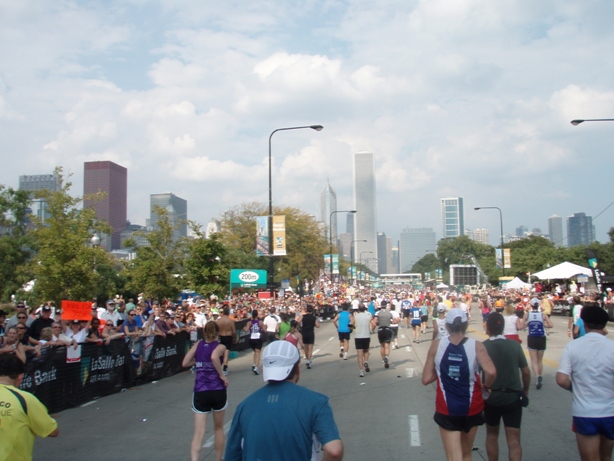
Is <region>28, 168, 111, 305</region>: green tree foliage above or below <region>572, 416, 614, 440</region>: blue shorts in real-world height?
above

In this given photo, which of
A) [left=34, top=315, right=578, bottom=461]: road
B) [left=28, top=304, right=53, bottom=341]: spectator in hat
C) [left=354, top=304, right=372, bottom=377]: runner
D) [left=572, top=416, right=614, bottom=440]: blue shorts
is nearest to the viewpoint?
[left=572, top=416, right=614, bottom=440]: blue shorts

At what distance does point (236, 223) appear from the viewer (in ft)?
216

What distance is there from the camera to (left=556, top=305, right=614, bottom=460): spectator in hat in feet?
16.7

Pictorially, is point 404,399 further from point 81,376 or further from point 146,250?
point 146,250

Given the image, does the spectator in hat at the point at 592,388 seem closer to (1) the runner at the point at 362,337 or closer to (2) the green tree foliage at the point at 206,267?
(1) the runner at the point at 362,337

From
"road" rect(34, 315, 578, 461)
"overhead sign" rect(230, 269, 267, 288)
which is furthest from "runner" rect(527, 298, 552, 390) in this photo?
"overhead sign" rect(230, 269, 267, 288)

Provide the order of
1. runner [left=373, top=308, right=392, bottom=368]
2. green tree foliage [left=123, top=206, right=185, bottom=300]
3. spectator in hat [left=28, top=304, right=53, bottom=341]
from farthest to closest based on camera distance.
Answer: green tree foliage [left=123, top=206, right=185, bottom=300] < runner [left=373, top=308, right=392, bottom=368] < spectator in hat [left=28, top=304, right=53, bottom=341]

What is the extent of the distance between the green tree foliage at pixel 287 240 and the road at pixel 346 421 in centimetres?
4702

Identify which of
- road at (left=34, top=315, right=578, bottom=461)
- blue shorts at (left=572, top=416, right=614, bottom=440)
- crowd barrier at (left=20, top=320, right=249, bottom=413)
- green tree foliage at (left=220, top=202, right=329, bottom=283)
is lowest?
road at (left=34, top=315, right=578, bottom=461)

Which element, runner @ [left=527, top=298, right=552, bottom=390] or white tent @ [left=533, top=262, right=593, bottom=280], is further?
white tent @ [left=533, top=262, right=593, bottom=280]

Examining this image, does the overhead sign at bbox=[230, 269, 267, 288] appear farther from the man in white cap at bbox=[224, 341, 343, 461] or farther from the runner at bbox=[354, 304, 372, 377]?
the man in white cap at bbox=[224, 341, 343, 461]

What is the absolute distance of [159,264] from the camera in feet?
119

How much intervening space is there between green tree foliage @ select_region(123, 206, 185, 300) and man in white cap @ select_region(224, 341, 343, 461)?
33.5 metres

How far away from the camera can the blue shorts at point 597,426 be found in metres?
5.07
